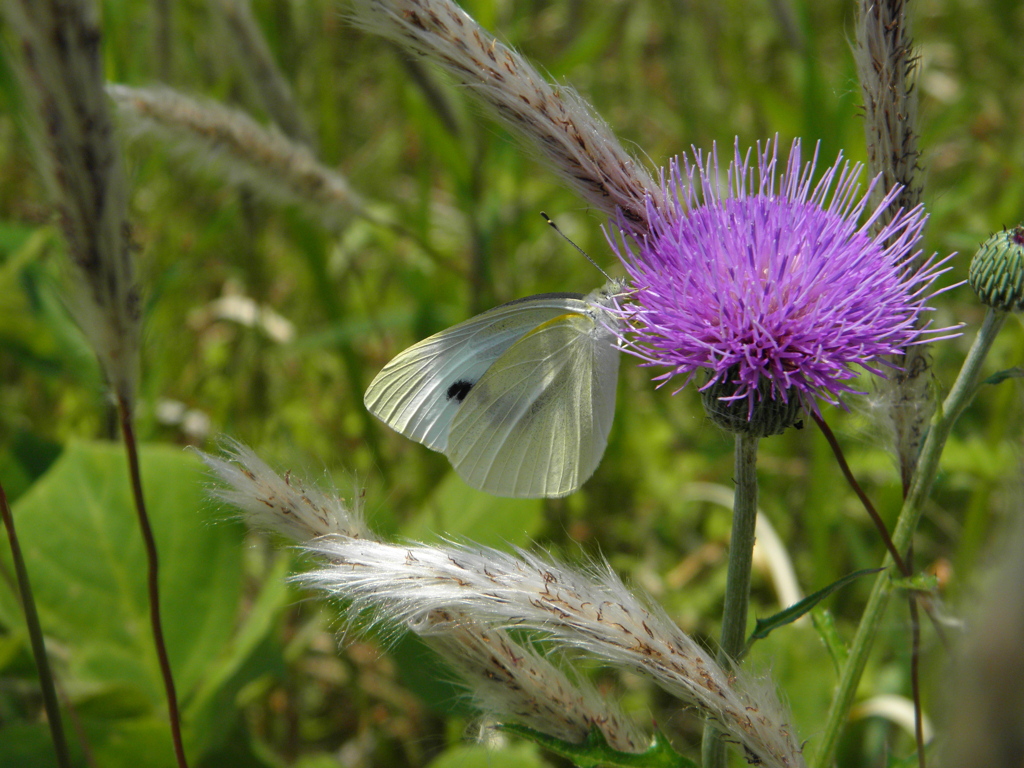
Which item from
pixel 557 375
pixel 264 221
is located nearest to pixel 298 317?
pixel 264 221

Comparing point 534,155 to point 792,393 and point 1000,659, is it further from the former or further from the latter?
point 1000,659

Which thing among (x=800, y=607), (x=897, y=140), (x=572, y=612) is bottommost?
(x=572, y=612)

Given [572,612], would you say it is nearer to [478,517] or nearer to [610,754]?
[610,754]

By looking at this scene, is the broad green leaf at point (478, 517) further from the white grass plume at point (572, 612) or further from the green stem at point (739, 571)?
the white grass plume at point (572, 612)

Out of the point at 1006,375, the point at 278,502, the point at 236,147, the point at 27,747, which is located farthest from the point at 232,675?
the point at 1006,375

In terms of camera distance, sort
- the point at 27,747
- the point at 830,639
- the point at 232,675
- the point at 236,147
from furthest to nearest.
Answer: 1. the point at 236,147
2. the point at 232,675
3. the point at 27,747
4. the point at 830,639

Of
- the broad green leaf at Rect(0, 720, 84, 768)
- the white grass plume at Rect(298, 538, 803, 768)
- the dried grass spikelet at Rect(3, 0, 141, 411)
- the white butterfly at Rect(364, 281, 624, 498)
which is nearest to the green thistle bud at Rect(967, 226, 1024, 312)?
the white grass plume at Rect(298, 538, 803, 768)
